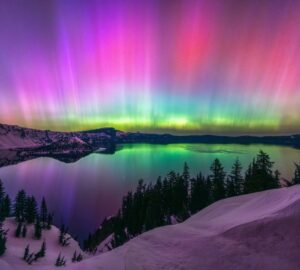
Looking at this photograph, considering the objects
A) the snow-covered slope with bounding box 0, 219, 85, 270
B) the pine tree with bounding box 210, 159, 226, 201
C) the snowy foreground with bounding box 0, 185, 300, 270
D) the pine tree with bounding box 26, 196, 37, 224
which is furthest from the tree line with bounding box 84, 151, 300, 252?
the snowy foreground with bounding box 0, 185, 300, 270

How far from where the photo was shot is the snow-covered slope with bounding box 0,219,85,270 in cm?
3178

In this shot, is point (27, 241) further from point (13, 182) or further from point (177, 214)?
point (13, 182)

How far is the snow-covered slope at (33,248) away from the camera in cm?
3178

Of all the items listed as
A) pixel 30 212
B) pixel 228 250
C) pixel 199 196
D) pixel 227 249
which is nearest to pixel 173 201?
pixel 199 196

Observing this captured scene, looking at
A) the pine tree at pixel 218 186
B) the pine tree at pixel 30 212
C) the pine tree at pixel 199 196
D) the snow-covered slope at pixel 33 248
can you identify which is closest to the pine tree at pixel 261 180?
the pine tree at pixel 218 186

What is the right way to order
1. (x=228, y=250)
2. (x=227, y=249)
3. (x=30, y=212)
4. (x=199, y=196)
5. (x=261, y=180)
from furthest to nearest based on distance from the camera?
1. (x=30, y=212)
2. (x=199, y=196)
3. (x=261, y=180)
4. (x=227, y=249)
5. (x=228, y=250)

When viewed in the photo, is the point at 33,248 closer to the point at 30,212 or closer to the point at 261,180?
the point at 30,212

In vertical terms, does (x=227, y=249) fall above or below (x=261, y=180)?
above

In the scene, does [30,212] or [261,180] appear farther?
[30,212]

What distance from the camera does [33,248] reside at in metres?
40.9

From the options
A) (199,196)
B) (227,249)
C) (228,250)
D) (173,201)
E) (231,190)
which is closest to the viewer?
(228,250)

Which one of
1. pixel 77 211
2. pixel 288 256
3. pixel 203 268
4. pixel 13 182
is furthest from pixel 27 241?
pixel 13 182

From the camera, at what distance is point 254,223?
11148 mm

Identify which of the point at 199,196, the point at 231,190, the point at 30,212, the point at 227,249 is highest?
the point at 227,249
